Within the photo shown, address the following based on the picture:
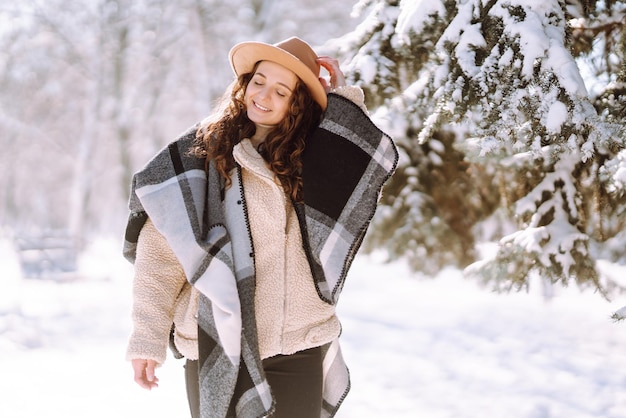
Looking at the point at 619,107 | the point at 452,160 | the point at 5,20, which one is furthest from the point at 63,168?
the point at 619,107

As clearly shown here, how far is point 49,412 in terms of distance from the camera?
4.90m

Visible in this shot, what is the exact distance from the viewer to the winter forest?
3086mm

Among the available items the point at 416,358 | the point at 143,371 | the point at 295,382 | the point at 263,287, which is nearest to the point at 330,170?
the point at 263,287

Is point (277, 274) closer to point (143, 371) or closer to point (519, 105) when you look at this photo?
point (143, 371)

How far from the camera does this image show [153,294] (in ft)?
7.75

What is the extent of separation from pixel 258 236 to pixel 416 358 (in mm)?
4719

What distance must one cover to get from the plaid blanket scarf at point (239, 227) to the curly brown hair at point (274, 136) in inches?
1.5

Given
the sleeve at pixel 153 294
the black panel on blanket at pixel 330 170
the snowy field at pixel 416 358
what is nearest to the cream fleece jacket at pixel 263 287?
the sleeve at pixel 153 294

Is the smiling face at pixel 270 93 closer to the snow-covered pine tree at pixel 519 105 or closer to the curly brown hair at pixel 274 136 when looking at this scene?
→ the curly brown hair at pixel 274 136

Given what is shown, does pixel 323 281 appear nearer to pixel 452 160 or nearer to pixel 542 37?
pixel 542 37

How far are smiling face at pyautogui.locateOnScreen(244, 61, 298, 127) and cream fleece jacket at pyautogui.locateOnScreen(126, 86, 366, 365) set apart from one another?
0.39ft

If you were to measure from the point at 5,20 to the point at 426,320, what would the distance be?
13.1 metres

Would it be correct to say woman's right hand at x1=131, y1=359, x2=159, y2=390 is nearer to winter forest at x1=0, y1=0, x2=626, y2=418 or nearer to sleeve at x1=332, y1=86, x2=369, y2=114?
sleeve at x1=332, y1=86, x2=369, y2=114

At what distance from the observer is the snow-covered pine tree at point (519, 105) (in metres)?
2.93
